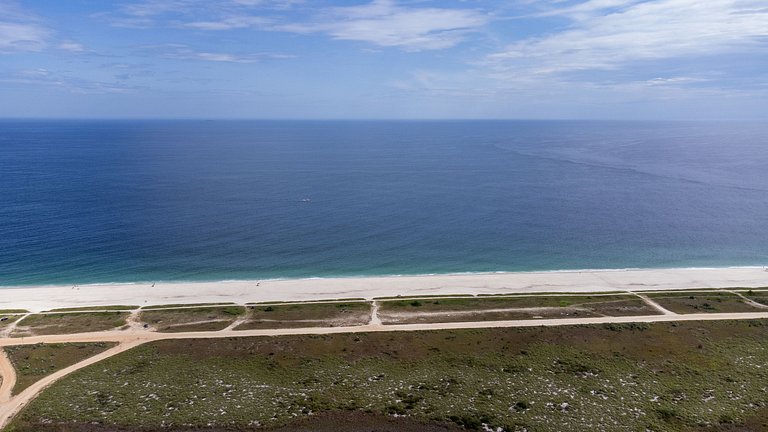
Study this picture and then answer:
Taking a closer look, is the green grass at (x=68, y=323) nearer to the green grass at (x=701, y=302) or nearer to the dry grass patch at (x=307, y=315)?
the dry grass patch at (x=307, y=315)

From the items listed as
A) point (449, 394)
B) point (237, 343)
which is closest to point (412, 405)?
point (449, 394)

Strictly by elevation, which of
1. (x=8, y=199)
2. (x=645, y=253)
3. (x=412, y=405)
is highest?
(x=8, y=199)

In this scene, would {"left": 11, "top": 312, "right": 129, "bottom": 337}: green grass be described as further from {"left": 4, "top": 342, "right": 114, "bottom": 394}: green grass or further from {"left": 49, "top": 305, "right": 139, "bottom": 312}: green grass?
{"left": 4, "top": 342, "right": 114, "bottom": 394}: green grass

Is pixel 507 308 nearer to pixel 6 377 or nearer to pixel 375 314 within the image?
pixel 375 314

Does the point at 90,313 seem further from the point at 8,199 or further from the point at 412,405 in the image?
the point at 8,199

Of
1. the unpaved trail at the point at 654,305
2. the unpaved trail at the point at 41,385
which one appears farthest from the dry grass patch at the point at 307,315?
the unpaved trail at the point at 654,305
